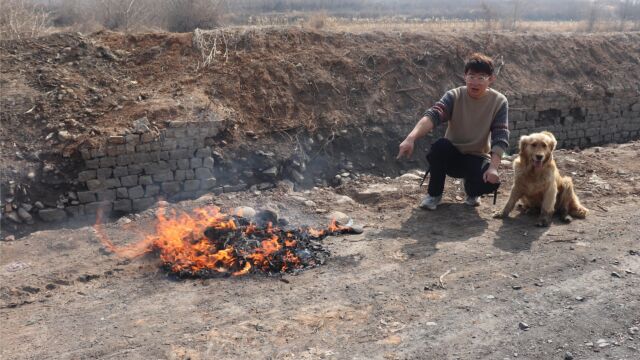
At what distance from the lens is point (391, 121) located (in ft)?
28.8

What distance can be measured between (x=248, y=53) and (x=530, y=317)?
613 centimetres

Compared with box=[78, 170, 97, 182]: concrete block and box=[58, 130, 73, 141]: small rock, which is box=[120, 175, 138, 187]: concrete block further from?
box=[58, 130, 73, 141]: small rock

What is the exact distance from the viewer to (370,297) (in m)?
4.29

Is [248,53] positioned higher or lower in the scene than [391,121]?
higher

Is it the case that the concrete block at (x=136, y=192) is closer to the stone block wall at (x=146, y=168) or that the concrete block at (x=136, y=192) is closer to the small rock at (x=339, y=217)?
the stone block wall at (x=146, y=168)

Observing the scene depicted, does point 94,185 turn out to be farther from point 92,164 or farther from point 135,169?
point 135,169

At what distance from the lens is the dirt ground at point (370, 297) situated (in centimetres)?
364

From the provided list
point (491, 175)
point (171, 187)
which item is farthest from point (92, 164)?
point (491, 175)

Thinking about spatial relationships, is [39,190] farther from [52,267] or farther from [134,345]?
[134,345]

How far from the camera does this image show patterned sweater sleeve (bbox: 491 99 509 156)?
18.3ft

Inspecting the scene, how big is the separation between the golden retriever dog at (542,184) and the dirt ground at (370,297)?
16 centimetres

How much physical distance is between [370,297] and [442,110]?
99.6 inches

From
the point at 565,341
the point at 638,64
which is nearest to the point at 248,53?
the point at 565,341

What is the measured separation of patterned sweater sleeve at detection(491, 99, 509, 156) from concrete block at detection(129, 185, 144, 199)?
13.6 ft
